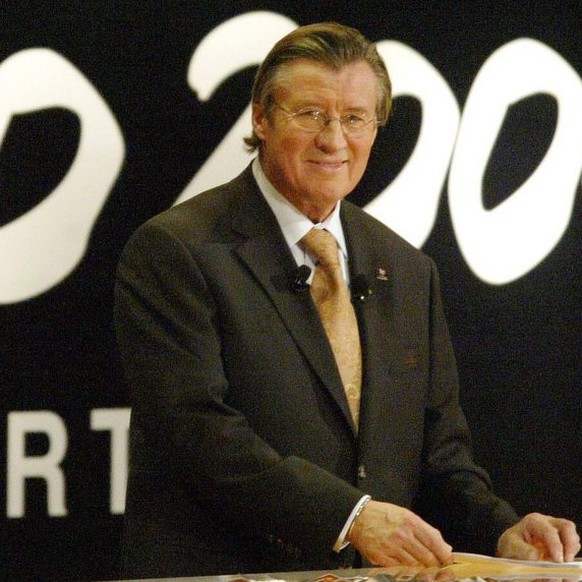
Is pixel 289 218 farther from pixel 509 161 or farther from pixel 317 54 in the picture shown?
pixel 509 161

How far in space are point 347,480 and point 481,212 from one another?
1220 mm

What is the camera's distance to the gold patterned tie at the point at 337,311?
7.48 ft

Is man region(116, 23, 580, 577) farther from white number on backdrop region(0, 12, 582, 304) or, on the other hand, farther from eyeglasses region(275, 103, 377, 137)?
white number on backdrop region(0, 12, 582, 304)

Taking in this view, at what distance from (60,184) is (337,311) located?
39.7 inches

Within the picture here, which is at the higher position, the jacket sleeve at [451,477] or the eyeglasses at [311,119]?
the eyeglasses at [311,119]

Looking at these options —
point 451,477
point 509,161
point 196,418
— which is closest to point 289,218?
point 196,418

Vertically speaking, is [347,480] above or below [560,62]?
below

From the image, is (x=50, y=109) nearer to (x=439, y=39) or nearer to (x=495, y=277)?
(x=439, y=39)

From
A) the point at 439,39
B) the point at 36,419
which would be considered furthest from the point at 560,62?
the point at 36,419

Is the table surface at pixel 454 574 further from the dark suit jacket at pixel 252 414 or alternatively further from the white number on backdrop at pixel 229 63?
the white number on backdrop at pixel 229 63

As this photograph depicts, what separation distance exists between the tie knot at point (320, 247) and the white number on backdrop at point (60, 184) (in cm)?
86

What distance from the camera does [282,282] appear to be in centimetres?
227

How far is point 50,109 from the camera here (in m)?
2.98

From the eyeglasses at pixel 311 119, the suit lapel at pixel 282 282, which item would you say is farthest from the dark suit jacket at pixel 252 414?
the eyeglasses at pixel 311 119
